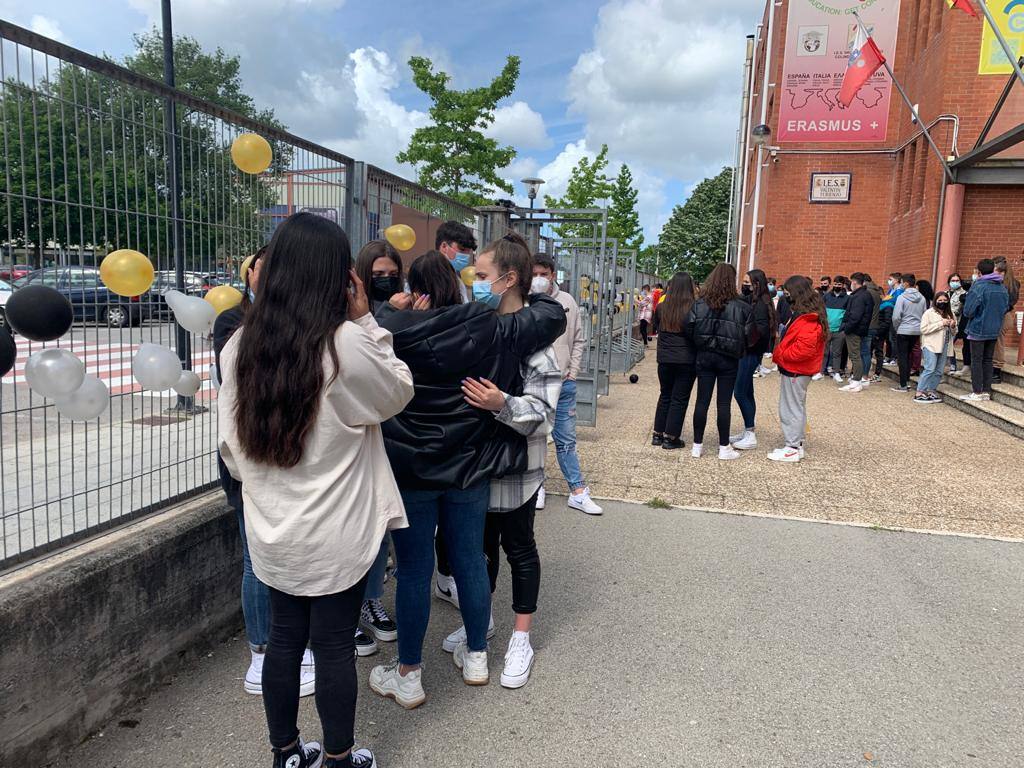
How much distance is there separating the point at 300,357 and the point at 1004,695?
10.4 ft

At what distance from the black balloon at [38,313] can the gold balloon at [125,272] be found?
0.82 feet

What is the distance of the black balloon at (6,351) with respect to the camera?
2.15 meters

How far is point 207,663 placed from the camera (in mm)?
3146

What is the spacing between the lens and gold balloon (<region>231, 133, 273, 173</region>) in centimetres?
331

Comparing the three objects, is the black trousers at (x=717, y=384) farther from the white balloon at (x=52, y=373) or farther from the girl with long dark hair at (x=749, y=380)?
the white balloon at (x=52, y=373)

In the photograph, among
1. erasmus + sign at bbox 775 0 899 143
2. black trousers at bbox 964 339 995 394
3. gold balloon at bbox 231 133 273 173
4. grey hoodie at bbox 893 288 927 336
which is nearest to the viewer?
gold balloon at bbox 231 133 273 173

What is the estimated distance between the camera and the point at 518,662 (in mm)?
3107

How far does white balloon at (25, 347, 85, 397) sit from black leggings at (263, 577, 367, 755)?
40.0 inches

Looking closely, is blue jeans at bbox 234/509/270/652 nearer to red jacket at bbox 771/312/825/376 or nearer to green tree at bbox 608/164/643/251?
red jacket at bbox 771/312/825/376

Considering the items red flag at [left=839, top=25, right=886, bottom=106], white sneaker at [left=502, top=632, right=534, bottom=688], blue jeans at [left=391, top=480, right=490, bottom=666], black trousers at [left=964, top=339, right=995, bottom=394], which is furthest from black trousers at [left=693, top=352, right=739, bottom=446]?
red flag at [left=839, top=25, right=886, bottom=106]

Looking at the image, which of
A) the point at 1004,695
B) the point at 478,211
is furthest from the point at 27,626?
the point at 478,211

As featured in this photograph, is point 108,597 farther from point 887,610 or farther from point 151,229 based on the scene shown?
point 887,610

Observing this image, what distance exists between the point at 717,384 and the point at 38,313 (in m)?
5.84

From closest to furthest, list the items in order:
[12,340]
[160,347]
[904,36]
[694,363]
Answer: [12,340], [160,347], [694,363], [904,36]
